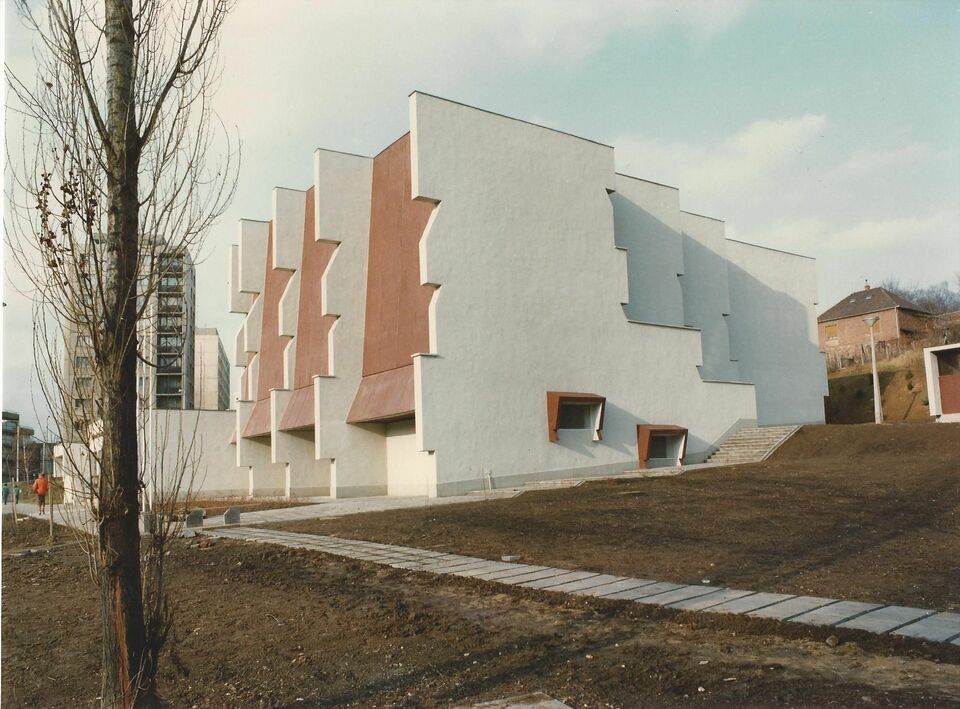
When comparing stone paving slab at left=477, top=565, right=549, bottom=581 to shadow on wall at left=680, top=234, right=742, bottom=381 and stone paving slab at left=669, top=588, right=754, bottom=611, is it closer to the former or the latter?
stone paving slab at left=669, top=588, right=754, bottom=611

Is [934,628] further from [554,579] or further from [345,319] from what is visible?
[345,319]

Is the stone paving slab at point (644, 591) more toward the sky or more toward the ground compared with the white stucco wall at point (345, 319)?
more toward the ground

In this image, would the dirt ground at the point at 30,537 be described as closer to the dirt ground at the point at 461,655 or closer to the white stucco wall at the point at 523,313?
the dirt ground at the point at 461,655

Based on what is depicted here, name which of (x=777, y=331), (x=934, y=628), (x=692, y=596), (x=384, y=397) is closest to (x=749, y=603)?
(x=692, y=596)

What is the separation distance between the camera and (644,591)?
22.8 feet

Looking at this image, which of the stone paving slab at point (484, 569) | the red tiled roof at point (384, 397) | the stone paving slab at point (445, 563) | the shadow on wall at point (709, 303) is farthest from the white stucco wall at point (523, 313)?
the stone paving slab at point (484, 569)

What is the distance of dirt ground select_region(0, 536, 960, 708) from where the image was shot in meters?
4.35

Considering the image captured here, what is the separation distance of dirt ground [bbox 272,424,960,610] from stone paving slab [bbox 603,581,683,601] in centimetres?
39

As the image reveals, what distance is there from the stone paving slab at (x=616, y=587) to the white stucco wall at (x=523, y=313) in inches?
585

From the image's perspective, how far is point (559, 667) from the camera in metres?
4.98

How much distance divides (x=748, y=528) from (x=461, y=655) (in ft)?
22.7

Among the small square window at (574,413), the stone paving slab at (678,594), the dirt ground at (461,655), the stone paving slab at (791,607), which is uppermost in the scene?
the small square window at (574,413)

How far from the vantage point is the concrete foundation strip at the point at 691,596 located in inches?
209

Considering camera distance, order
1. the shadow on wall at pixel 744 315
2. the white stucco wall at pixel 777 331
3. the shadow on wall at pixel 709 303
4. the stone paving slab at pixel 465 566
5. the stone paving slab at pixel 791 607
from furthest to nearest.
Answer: the white stucco wall at pixel 777 331, the shadow on wall at pixel 709 303, the shadow on wall at pixel 744 315, the stone paving slab at pixel 465 566, the stone paving slab at pixel 791 607
